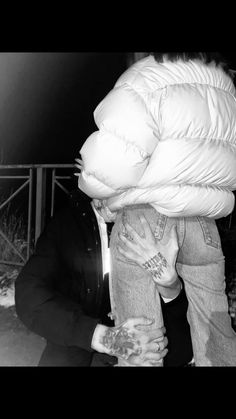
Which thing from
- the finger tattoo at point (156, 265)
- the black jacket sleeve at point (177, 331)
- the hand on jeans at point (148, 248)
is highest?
the hand on jeans at point (148, 248)

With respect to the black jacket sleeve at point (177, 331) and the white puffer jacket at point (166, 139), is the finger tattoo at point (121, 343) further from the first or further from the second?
the white puffer jacket at point (166, 139)

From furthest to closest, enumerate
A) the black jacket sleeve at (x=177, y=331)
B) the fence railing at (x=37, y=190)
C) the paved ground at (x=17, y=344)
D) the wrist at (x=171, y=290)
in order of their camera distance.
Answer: the fence railing at (x=37, y=190), the paved ground at (x=17, y=344), the black jacket sleeve at (x=177, y=331), the wrist at (x=171, y=290)

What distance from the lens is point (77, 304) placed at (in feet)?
3.76

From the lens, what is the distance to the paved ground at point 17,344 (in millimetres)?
2188

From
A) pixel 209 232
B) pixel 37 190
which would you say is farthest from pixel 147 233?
pixel 37 190

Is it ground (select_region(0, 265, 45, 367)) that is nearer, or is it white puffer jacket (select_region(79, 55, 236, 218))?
white puffer jacket (select_region(79, 55, 236, 218))

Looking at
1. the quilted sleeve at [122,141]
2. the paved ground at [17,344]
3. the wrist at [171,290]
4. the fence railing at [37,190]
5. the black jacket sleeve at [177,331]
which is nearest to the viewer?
the quilted sleeve at [122,141]

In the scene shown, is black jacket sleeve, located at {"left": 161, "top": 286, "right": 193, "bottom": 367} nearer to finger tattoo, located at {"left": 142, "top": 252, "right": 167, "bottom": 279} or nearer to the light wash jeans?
the light wash jeans

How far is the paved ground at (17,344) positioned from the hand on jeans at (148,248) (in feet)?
4.76

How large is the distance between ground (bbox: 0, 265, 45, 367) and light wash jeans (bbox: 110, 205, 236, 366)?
1317mm

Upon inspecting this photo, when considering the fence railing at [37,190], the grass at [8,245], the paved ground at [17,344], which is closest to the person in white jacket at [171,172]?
the paved ground at [17,344]

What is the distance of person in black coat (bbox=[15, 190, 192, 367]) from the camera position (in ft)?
3.58

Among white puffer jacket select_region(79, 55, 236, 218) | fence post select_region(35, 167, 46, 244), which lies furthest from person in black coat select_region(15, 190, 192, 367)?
fence post select_region(35, 167, 46, 244)
